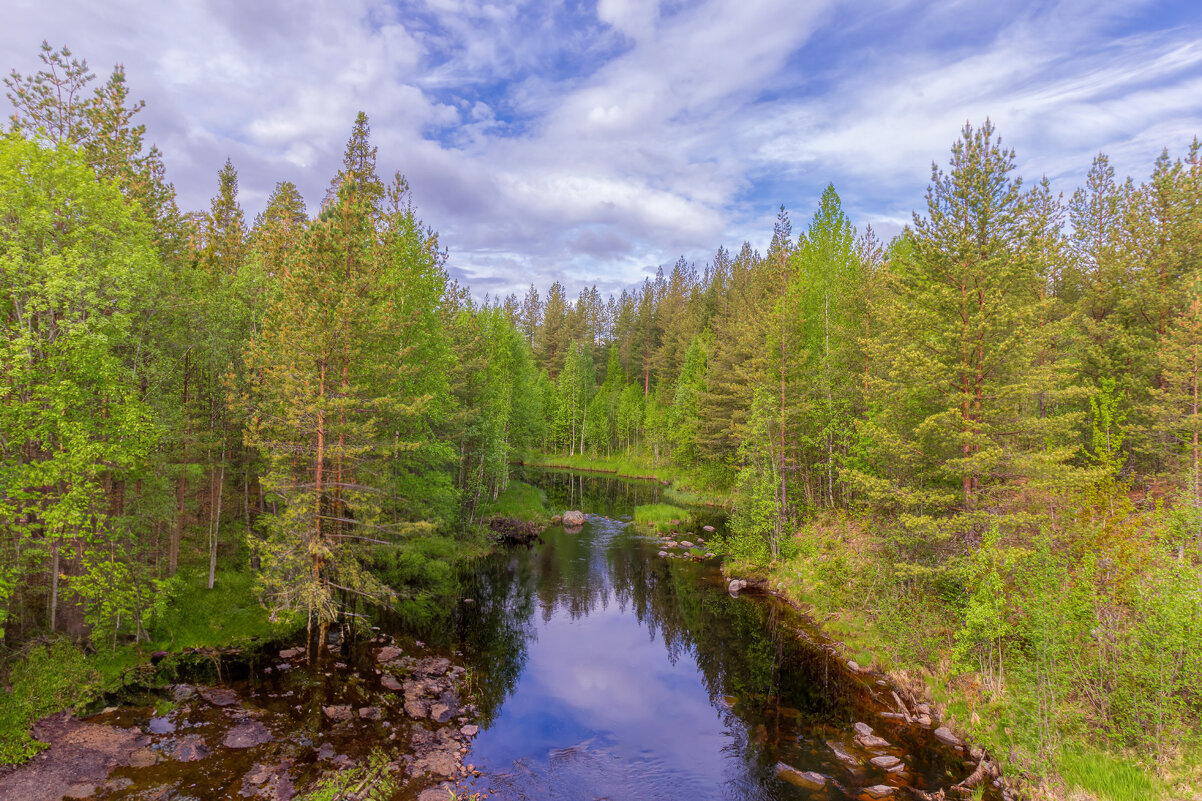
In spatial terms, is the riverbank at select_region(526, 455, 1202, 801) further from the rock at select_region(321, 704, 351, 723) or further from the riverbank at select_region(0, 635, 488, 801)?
the rock at select_region(321, 704, 351, 723)

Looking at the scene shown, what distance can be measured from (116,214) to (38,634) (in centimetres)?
1270

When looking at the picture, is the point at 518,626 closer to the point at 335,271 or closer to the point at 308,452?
the point at 308,452

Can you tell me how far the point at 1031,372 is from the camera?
17.9m

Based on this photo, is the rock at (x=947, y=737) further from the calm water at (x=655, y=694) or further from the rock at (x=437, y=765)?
the rock at (x=437, y=765)

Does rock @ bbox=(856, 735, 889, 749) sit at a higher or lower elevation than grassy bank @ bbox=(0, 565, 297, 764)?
lower

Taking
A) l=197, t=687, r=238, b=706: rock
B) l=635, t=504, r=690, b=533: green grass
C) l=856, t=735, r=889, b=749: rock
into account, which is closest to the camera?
l=856, t=735, r=889, b=749: rock

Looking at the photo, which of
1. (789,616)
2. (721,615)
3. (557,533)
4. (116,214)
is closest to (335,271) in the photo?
(116,214)

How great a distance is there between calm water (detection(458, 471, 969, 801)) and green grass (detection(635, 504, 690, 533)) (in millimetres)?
10772

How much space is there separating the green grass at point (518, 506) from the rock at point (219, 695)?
72.8ft

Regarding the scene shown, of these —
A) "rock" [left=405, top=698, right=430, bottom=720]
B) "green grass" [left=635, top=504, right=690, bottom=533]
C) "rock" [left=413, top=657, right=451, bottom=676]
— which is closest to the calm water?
"rock" [left=413, top=657, right=451, bottom=676]

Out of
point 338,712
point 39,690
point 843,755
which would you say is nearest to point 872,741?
point 843,755

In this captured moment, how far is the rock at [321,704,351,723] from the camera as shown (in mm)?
15641

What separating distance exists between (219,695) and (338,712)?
3998 millimetres

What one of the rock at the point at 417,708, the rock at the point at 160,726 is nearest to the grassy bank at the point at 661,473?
the rock at the point at 417,708
